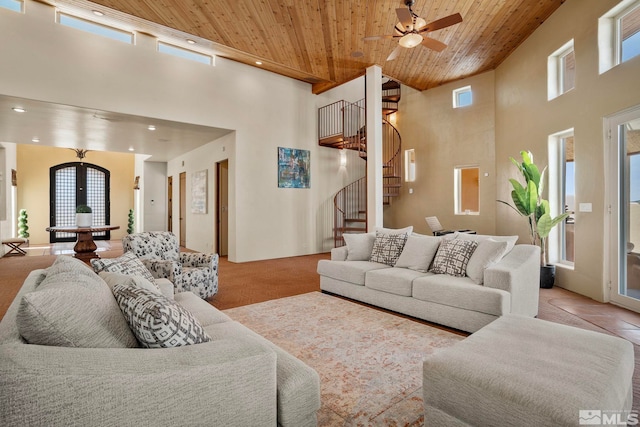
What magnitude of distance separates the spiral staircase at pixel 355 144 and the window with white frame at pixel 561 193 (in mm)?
3579

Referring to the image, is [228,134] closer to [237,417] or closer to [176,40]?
[176,40]

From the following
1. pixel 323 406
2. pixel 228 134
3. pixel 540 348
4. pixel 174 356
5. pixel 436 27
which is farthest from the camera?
pixel 228 134

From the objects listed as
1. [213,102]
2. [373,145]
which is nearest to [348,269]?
[373,145]

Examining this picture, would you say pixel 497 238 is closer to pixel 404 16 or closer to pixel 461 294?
pixel 461 294

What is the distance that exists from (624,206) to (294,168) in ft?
19.2

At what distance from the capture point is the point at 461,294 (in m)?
2.99

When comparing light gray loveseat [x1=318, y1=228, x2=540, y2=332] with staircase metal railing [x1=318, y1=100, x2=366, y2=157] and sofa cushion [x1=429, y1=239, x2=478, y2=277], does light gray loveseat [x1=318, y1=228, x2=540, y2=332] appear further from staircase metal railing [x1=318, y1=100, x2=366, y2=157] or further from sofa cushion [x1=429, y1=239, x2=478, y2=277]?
staircase metal railing [x1=318, y1=100, x2=366, y2=157]

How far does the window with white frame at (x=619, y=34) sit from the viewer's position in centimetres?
379

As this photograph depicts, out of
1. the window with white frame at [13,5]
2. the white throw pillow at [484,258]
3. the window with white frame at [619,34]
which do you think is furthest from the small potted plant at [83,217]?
the window with white frame at [619,34]

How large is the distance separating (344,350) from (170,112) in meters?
5.36

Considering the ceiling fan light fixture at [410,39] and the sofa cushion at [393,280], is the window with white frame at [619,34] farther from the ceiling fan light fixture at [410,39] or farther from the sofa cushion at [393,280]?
the sofa cushion at [393,280]

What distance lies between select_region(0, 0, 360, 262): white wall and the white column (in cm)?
177

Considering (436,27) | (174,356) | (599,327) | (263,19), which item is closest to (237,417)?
(174,356)

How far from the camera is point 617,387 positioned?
1.42 meters
